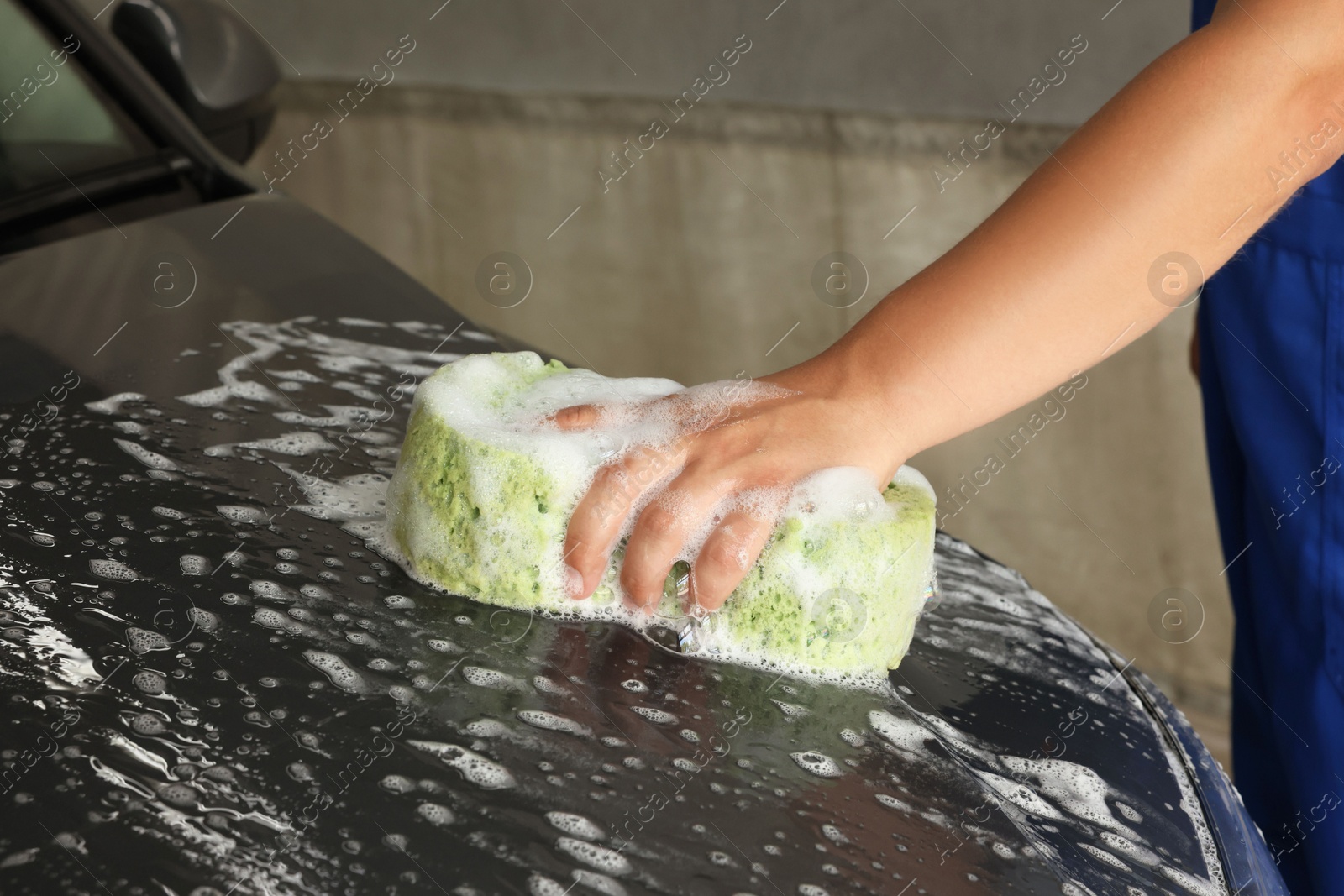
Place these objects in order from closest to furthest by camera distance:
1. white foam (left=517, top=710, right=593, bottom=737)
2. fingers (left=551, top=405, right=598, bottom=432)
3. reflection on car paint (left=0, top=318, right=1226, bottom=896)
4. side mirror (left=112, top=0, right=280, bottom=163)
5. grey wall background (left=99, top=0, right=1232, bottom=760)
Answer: reflection on car paint (left=0, top=318, right=1226, bottom=896), white foam (left=517, top=710, right=593, bottom=737), fingers (left=551, top=405, right=598, bottom=432), side mirror (left=112, top=0, right=280, bottom=163), grey wall background (left=99, top=0, right=1232, bottom=760)

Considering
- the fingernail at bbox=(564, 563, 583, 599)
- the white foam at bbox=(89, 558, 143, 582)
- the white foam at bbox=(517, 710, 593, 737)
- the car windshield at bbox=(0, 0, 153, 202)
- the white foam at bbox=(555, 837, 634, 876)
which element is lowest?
the white foam at bbox=(555, 837, 634, 876)

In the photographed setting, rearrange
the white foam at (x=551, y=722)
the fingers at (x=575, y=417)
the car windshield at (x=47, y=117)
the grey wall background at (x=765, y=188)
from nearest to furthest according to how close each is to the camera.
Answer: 1. the white foam at (x=551, y=722)
2. the fingers at (x=575, y=417)
3. the car windshield at (x=47, y=117)
4. the grey wall background at (x=765, y=188)

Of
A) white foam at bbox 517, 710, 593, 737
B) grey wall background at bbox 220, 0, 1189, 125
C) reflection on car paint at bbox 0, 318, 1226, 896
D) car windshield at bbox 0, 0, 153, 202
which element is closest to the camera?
reflection on car paint at bbox 0, 318, 1226, 896

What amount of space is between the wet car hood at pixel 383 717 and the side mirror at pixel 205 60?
0.61 meters

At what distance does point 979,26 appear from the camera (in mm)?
2893

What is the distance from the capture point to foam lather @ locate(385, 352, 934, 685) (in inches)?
35.7

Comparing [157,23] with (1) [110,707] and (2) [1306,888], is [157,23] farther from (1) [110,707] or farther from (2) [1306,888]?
(2) [1306,888]

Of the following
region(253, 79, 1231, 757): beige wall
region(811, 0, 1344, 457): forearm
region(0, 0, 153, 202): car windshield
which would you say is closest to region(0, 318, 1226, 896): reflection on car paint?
region(811, 0, 1344, 457): forearm

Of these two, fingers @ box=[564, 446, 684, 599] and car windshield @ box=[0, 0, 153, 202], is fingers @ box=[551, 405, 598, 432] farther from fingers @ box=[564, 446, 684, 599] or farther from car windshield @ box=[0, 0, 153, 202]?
car windshield @ box=[0, 0, 153, 202]

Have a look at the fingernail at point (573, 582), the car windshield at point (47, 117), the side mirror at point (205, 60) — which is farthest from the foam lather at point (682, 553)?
the side mirror at point (205, 60)

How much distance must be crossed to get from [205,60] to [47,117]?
0.37 m

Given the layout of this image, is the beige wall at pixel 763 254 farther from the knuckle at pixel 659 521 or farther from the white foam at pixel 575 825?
the white foam at pixel 575 825

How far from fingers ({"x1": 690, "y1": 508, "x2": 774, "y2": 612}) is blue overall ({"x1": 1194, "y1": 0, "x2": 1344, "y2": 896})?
2.11 ft

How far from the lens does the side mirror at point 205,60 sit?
5.57ft
